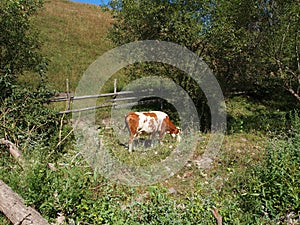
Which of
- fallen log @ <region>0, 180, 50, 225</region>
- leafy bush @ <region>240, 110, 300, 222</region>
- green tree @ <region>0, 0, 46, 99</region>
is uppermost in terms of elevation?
green tree @ <region>0, 0, 46, 99</region>

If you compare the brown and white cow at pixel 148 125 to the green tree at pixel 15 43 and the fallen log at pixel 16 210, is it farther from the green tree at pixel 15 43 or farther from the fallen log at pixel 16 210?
the fallen log at pixel 16 210

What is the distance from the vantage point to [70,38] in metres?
26.3

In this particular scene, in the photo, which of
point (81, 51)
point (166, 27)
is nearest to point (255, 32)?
point (166, 27)

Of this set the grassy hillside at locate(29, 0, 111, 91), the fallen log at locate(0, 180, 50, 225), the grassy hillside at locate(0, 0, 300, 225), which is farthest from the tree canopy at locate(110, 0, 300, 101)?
the fallen log at locate(0, 180, 50, 225)

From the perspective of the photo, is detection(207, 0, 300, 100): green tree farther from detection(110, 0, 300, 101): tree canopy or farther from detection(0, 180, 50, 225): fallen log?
detection(0, 180, 50, 225): fallen log

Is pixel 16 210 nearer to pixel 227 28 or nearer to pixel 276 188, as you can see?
pixel 276 188

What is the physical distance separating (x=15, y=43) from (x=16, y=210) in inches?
256

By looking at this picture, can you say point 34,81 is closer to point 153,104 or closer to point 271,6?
point 153,104

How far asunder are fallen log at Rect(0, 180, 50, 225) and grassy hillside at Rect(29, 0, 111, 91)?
10991mm

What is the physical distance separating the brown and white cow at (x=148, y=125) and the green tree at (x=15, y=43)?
3154mm

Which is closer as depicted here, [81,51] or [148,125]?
[148,125]

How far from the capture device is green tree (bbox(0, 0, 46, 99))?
8.76m

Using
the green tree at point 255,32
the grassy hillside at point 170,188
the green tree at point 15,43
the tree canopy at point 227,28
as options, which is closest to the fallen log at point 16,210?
the grassy hillside at point 170,188

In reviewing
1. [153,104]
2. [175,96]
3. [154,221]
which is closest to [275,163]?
[154,221]
